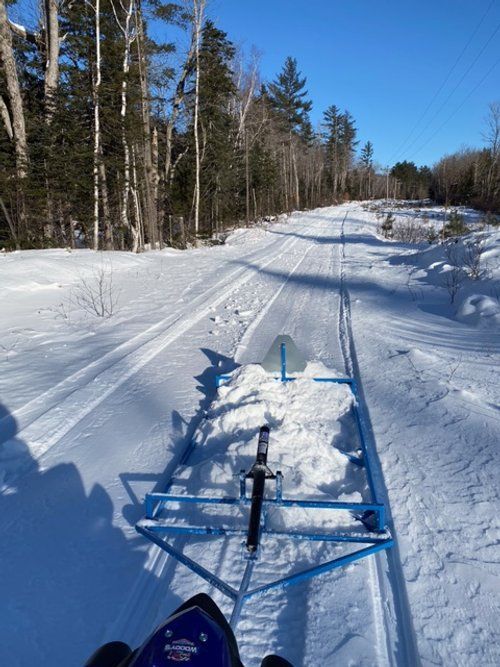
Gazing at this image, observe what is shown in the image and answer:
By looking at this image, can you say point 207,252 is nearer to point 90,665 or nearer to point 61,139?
point 61,139

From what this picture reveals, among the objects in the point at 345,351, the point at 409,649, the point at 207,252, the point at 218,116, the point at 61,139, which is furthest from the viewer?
the point at 218,116

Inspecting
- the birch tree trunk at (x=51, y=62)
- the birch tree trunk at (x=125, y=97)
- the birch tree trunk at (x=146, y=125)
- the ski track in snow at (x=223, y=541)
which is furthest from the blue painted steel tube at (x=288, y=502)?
the birch tree trunk at (x=146, y=125)

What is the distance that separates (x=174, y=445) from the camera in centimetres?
351

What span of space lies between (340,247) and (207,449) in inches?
562

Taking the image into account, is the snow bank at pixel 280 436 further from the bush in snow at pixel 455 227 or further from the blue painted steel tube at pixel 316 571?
the bush in snow at pixel 455 227

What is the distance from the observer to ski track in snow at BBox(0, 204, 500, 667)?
1.92 meters

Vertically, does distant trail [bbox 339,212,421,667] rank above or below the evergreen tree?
below

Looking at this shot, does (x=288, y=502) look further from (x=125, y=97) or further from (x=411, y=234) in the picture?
(x=411, y=234)

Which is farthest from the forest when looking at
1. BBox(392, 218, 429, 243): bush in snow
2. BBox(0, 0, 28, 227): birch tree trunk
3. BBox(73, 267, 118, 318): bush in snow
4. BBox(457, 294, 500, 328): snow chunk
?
BBox(457, 294, 500, 328): snow chunk

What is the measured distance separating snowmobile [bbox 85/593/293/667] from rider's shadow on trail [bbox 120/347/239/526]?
1.27 metres

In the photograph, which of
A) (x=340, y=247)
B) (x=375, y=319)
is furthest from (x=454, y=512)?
(x=340, y=247)

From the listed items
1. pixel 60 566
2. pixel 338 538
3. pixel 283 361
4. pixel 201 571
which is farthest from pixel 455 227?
pixel 60 566

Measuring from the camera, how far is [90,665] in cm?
138

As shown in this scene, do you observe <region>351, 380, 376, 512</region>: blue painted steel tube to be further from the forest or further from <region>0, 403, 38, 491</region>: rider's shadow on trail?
the forest
